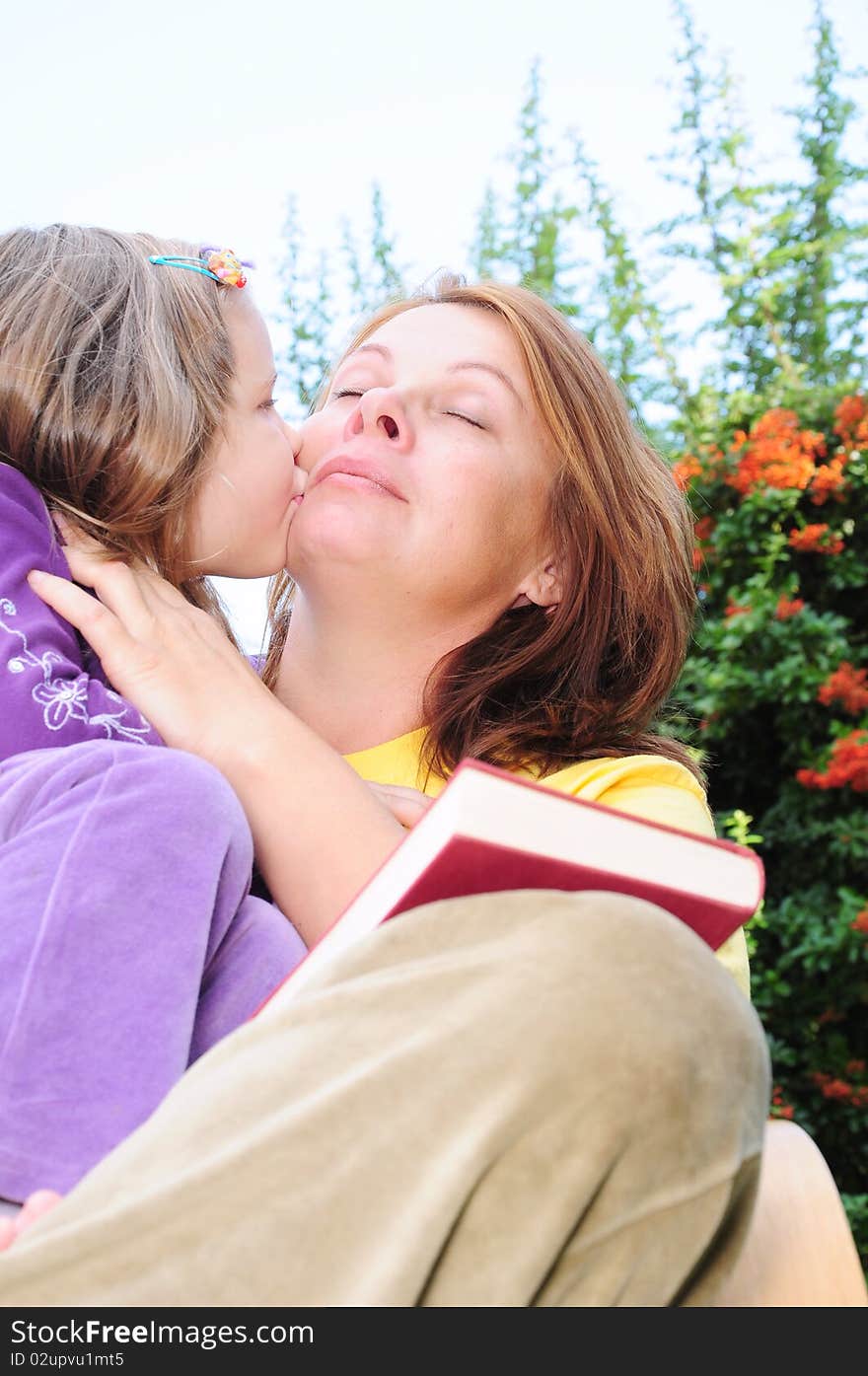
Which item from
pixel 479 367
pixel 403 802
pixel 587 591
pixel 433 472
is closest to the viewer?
pixel 403 802

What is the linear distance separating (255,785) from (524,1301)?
1070 millimetres

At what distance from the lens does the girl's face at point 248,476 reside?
2047 millimetres

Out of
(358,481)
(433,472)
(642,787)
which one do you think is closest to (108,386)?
(358,481)

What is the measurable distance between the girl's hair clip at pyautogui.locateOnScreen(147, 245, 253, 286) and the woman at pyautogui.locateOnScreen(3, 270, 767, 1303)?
33 cm

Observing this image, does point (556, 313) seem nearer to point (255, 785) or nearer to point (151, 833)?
point (255, 785)

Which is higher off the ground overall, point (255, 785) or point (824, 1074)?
point (255, 785)

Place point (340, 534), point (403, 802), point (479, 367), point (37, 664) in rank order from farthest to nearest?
point (479, 367)
point (340, 534)
point (403, 802)
point (37, 664)

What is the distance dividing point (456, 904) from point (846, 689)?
11.8 feet

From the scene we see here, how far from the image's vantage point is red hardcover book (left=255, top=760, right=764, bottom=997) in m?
1.00

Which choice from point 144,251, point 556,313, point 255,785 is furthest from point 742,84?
point 255,785

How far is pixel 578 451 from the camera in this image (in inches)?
102

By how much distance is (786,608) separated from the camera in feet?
14.7

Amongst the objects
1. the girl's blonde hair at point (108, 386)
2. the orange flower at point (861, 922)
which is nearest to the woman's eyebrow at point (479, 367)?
the girl's blonde hair at point (108, 386)

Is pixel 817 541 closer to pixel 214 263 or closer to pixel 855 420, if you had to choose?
pixel 855 420
